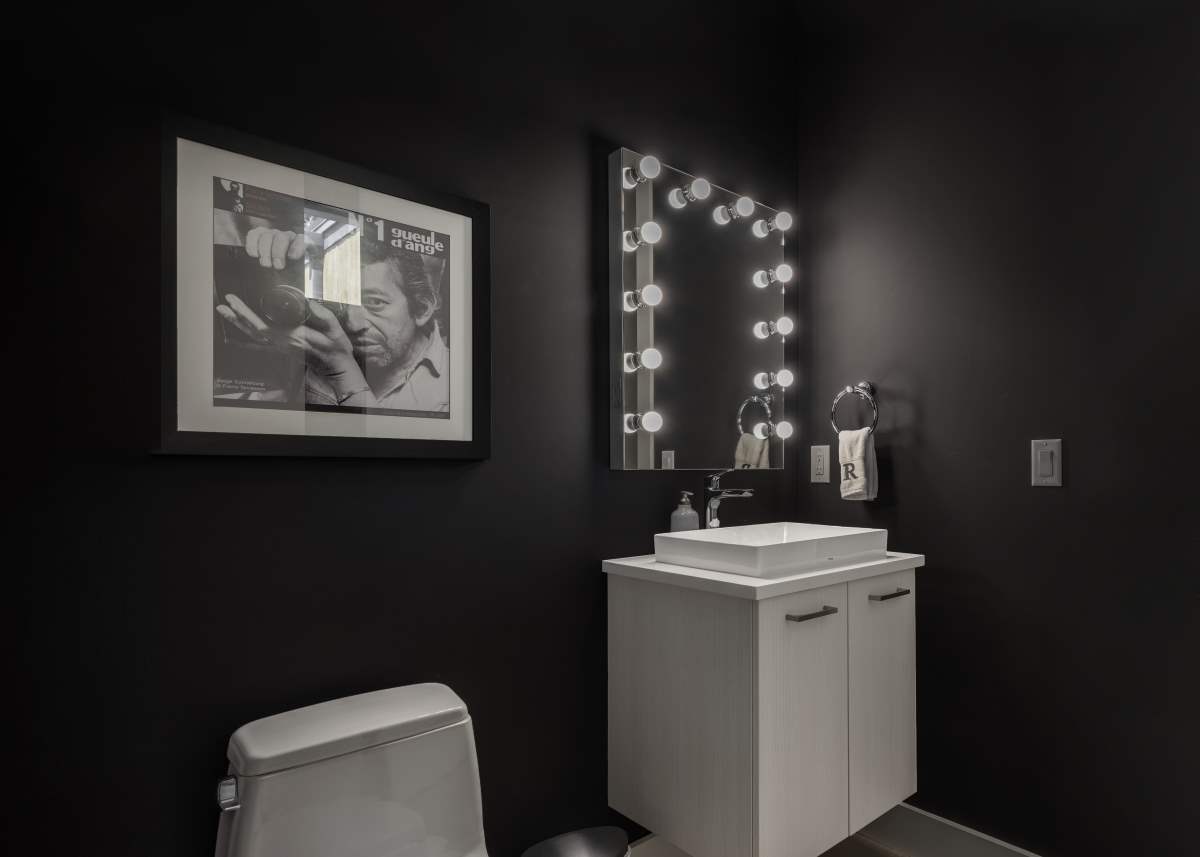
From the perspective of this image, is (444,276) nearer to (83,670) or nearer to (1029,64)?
(83,670)

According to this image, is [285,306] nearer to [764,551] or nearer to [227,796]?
[227,796]

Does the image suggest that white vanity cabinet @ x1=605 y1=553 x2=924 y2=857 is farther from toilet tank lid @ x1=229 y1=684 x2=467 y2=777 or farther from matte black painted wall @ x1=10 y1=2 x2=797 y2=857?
toilet tank lid @ x1=229 y1=684 x2=467 y2=777

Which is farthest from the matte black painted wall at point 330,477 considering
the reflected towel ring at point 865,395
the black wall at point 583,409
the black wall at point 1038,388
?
the black wall at point 1038,388

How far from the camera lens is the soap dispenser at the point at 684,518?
187cm

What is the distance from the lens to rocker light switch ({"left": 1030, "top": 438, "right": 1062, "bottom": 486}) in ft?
5.68

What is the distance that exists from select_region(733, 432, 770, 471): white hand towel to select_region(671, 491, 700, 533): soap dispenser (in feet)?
0.81

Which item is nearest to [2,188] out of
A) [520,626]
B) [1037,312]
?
[520,626]

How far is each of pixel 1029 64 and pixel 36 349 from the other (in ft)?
7.41

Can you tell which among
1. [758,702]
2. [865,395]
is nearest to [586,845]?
[758,702]

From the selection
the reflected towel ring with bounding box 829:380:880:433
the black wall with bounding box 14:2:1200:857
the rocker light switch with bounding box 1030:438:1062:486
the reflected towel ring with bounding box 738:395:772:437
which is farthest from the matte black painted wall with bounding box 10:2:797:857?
the rocker light switch with bounding box 1030:438:1062:486

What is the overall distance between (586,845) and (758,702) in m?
0.44

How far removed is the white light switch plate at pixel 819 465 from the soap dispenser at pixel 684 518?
557mm

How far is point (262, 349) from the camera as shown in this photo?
125cm

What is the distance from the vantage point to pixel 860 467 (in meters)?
2.02
